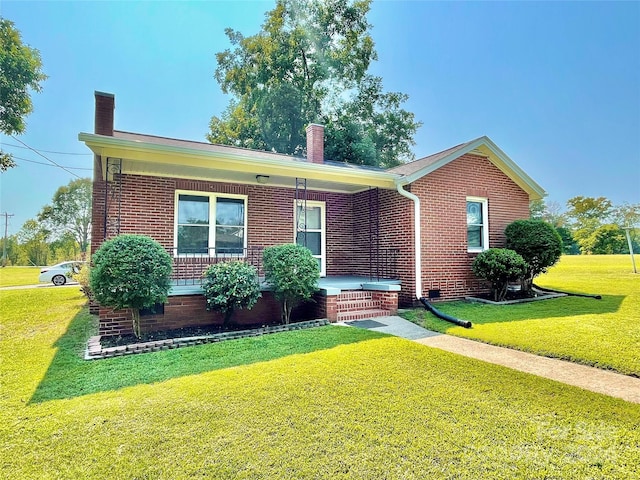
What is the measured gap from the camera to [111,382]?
A: 3.85 meters

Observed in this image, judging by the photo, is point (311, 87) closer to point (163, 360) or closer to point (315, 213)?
point (315, 213)

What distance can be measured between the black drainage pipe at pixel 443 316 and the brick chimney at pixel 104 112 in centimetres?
817

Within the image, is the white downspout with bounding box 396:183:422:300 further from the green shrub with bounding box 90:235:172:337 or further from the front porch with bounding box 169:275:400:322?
the green shrub with bounding box 90:235:172:337

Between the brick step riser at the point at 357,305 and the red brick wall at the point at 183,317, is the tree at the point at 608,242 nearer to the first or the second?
the brick step riser at the point at 357,305

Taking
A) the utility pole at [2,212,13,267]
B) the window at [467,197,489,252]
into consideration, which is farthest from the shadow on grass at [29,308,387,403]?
the utility pole at [2,212,13,267]

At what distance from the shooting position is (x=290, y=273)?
654 centimetres

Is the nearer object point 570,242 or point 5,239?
point 5,239

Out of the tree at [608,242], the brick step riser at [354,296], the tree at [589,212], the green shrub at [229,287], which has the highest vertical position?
the tree at [589,212]

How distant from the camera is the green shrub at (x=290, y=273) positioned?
6535mm

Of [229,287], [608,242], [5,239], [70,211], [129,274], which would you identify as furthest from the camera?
[70,211]

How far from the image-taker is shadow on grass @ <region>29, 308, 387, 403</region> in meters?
3.79

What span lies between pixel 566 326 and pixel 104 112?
10423 mm

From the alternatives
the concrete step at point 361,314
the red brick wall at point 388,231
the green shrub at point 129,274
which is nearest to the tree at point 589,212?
the red brick wall at point 388,231

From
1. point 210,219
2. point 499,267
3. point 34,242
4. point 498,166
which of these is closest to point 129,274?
point 210,219
